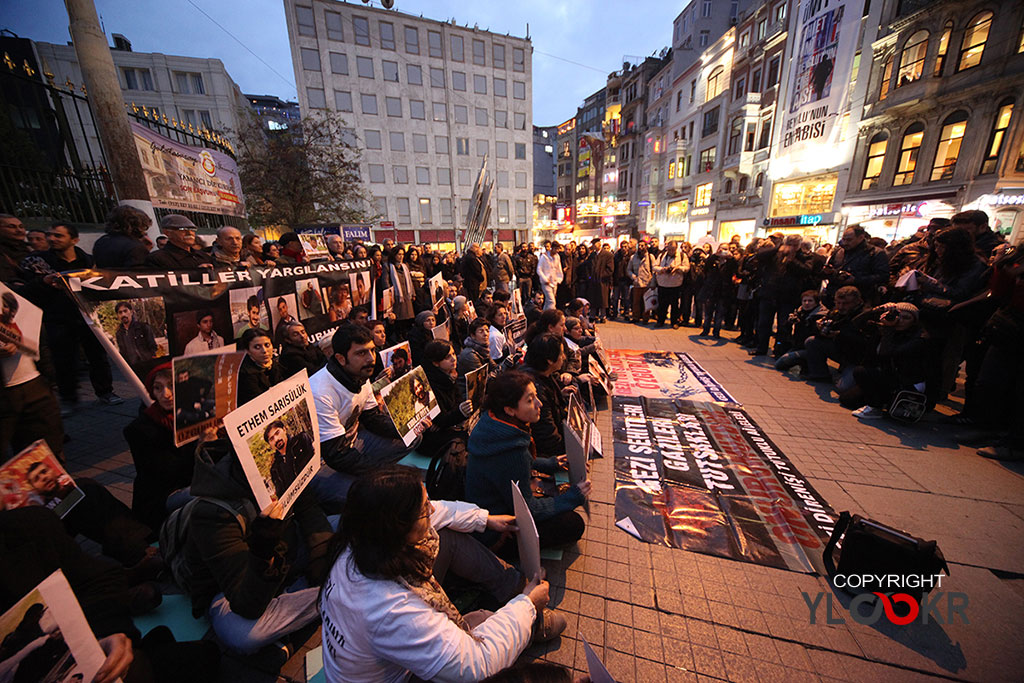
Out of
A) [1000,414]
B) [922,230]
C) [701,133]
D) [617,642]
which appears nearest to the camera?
[617,642]

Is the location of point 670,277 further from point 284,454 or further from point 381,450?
point 284,454

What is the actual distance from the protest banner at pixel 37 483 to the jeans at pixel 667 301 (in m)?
10.5

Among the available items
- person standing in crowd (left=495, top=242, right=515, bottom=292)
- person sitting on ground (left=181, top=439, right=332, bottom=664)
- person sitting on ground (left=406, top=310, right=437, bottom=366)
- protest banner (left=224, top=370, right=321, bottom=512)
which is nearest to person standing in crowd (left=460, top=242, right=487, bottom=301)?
person standing in crowd (left=495, top=242, right=515, bottom=292)

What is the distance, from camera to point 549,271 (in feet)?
38.8

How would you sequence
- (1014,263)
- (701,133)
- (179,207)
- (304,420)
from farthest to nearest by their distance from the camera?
(701,133) < (179,207) < (1014,263) < (304,420)

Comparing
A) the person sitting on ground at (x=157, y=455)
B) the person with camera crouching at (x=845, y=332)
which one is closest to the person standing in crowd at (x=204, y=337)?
the person sitting on ground at (x=157, y=455)

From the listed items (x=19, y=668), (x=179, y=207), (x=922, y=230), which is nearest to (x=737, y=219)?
(x=922, y=230)

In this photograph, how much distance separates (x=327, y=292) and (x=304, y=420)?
337cm

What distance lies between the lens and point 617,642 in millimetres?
2131

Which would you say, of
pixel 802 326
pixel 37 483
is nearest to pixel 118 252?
pixel 37 483

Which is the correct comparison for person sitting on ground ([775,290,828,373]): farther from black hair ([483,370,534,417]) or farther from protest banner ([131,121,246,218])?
protest banner ([131,121,246,218])

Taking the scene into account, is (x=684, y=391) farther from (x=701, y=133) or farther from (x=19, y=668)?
(x=701, y=133)

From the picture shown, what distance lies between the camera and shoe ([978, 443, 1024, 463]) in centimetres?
367

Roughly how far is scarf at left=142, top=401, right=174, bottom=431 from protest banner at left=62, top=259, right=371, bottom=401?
0.10m
